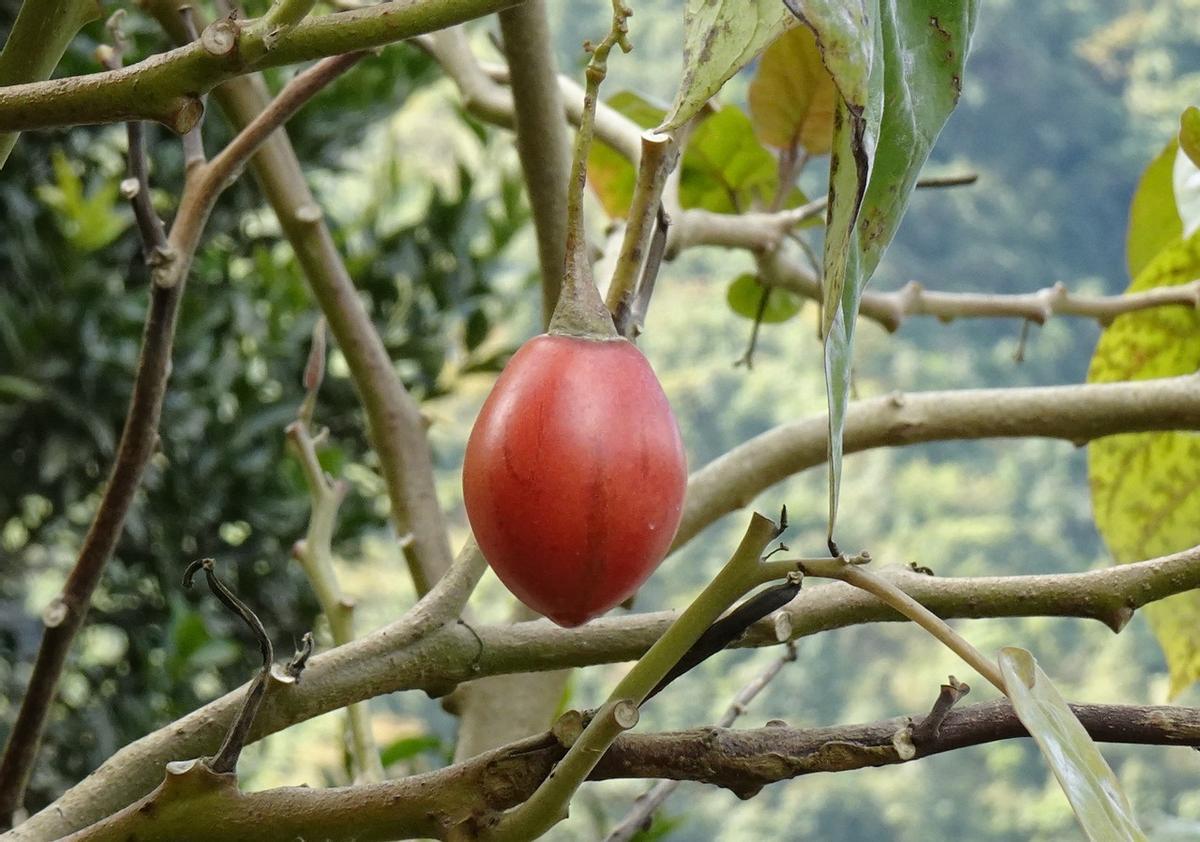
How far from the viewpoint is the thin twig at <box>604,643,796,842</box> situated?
1.39ft

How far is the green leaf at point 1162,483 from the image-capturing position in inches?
19.9

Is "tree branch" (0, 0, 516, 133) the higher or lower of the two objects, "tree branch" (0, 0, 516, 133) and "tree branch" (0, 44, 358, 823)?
the higher

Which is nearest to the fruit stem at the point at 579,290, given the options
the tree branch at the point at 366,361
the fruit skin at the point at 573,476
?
the fruit skin at the point at 573,476

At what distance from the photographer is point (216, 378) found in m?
1.28

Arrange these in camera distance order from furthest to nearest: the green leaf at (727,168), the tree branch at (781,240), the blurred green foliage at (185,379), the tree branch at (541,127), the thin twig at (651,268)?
1. the blurred green foliage at (185,379)
2. the green leaf at (727,168)
3. the tree branch at (781,240)
4. the tree branch at (541,127)
5. the thin twig at (651,268)

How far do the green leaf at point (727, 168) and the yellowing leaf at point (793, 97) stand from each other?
5cm

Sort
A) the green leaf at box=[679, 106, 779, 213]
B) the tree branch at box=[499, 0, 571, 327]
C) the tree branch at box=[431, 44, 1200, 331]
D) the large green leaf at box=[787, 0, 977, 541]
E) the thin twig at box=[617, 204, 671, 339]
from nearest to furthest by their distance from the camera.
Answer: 1. the large green leaf at box=[787, 0, 977, 541]
2. the thin twig at box=[617, 204, 671, 339]
3. the tree branch at box=[499, 0, 571, 327]
4. the tree branch at box=[431, 44, 1200, 331]
5. the green leaf at box=[679, 106, 779, 213]

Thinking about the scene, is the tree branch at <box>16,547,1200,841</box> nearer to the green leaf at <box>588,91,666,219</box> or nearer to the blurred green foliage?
the green leaf at <box>588,91,666,219</box>

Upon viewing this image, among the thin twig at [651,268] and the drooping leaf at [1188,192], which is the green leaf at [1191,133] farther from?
the thin twig at [651,268]

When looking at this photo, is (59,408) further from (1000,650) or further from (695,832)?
(695,832)

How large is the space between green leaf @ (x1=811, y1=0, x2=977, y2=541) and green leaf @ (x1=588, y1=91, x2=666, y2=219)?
20.7 inches

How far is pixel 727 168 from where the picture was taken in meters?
0.71

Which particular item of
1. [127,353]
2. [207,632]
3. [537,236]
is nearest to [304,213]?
[537,236]

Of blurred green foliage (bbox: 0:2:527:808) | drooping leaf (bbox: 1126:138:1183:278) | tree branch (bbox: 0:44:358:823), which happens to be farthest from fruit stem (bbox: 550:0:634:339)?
blurred green foliage (bbox: 0:2:527:808)
